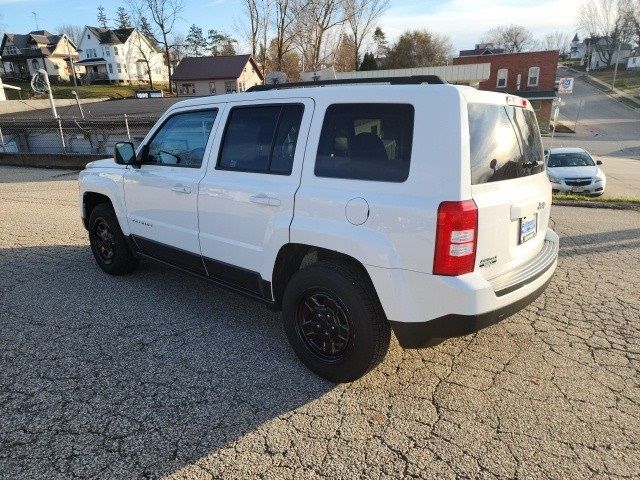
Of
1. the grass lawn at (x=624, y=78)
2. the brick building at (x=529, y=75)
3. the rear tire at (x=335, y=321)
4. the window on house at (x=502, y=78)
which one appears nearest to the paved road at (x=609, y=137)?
the brick building at (x=529, y=75)

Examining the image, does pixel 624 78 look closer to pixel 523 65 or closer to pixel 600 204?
pixel 523 65

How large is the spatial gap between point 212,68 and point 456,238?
56.5 m

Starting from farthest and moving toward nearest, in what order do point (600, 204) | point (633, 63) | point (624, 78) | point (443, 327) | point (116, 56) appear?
point (633, 63) < point (624, 78) < point (116, 56) < point (600, 204) < point (443, 327)

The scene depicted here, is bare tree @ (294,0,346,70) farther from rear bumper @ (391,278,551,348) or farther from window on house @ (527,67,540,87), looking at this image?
rear bumper @ (391,278,551,348)

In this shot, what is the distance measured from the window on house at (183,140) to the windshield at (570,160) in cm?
1146

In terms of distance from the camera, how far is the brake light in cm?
236

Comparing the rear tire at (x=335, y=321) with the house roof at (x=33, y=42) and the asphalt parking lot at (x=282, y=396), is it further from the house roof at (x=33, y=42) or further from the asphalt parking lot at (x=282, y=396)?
the house roof at (x=33, y=42)

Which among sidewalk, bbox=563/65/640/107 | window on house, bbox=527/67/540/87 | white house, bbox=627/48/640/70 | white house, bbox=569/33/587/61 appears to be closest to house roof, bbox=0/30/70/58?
window on house, bbox=527/67/540/87

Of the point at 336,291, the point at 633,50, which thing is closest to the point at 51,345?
the point at 336,291

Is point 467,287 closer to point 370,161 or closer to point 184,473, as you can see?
point 370,161

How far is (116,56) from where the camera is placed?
226ft

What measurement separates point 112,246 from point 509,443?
440 cm

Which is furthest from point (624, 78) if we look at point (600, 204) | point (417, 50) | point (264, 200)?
point (264, 200)

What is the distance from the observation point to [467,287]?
7.98ft
